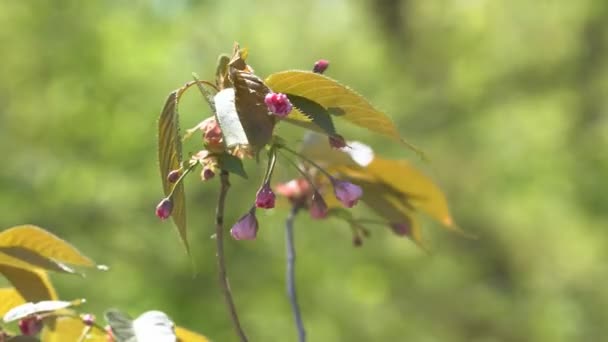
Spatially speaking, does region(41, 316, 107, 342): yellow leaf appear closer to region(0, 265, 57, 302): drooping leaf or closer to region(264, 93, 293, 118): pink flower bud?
region(0, 265, 57, 302): drooping leaf

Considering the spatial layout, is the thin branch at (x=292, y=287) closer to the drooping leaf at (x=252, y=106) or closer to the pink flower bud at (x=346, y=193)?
the pink flower bud at (x=346, y=193)

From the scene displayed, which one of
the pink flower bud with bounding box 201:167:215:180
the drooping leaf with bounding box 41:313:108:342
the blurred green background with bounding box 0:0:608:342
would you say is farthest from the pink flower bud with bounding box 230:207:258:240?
the blurred green background with bounding box 0:0:608:342

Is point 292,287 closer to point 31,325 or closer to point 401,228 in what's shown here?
point 401,228

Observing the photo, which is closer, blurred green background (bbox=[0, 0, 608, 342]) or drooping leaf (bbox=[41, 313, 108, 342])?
drooping leaf (bbox=[41, 313, 108, 342])

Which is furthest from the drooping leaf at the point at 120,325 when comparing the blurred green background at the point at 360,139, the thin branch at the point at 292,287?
the blurred green background at the point at 360,139

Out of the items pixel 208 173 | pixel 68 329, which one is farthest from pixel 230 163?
pixel 68 329

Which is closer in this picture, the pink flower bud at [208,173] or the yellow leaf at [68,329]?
the pink flower bud at [208,173]
